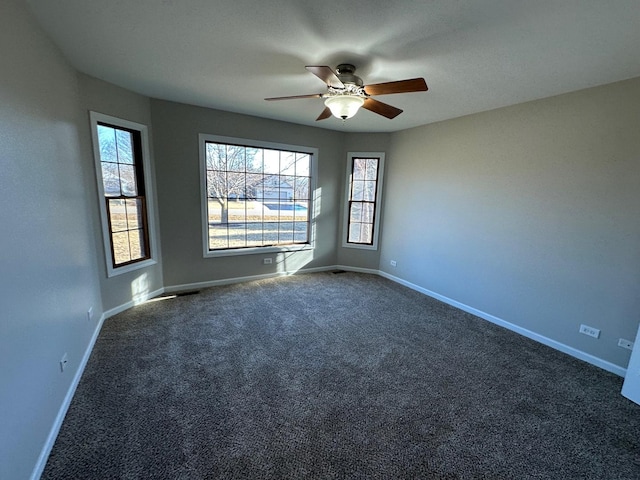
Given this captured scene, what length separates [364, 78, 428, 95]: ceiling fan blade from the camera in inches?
75.7

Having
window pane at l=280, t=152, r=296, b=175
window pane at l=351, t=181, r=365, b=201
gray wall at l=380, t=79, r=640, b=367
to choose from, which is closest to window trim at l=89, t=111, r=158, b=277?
window pane at l=280, t=152, r=296, b=175

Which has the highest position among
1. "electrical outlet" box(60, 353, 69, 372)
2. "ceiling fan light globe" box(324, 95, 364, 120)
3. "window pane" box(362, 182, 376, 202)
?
"ceiling fan light globe" box(324, 95, 364, 120)

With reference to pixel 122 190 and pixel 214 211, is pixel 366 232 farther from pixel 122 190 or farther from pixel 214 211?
pixel 122 190

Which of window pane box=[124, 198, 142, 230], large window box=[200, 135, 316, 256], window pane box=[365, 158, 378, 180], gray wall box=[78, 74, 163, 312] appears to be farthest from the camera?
window pane box=[365, 158, 378, 180]

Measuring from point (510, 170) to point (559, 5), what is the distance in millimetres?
2039

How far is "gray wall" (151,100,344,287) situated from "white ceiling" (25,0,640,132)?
788 mm

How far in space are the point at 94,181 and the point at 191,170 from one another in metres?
1.20

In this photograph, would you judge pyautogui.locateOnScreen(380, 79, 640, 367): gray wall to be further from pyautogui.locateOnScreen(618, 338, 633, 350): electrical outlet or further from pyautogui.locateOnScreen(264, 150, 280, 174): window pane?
pyautogui.locateOnScreen(264, 150, 280, 174): window pane

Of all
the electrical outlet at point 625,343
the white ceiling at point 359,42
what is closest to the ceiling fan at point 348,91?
the white ceiling at point 359,42

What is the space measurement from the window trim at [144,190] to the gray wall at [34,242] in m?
0.46

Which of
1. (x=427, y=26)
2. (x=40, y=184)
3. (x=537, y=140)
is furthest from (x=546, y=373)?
(x=40, y=184)

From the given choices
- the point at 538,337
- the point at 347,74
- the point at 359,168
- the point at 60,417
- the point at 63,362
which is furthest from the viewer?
the point at 359,168

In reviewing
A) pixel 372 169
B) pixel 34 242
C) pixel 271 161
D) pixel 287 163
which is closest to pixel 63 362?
pixel 34 242

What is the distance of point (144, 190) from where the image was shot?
3588mm
